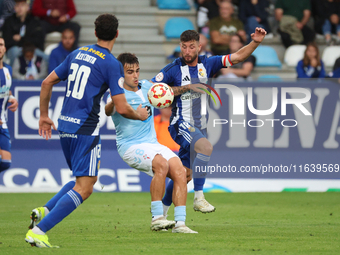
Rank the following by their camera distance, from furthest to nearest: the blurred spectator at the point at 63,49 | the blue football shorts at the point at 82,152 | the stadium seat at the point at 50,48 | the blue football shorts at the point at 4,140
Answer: the stadium seat at the point at 50,48 < the blurred spectator at the point at 63,49 < the blue football shorts at the point at 4,140 < the blue football shorts at the point at 82,152

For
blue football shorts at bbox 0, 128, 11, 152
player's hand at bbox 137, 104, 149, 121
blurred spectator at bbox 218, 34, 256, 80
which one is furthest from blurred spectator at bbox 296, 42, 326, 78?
player's hand at bbox 137, 104, 149, 121

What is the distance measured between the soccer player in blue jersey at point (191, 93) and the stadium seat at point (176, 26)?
7.69 meters

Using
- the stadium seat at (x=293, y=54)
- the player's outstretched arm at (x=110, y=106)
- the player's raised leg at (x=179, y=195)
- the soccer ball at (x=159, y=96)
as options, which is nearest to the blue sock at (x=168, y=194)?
the player's raised leg at (x=179, y=195)

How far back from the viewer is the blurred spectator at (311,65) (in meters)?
12.7

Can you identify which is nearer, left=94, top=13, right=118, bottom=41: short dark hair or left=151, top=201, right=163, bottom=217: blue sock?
left=94, top=13, right=118, bottom=41: short dark hair

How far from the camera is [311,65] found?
41.7 ft

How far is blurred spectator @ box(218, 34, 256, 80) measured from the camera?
12.6 meters

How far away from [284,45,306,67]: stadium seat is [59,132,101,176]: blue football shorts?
10010mm

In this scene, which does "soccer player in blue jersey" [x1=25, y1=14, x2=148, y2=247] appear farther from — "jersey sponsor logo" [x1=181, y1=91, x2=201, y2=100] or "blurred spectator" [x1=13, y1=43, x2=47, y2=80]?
"blurred spectator" [x1=13, y1=43, x2=47, y2=80]

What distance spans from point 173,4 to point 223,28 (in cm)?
236

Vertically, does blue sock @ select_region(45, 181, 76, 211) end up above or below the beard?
below

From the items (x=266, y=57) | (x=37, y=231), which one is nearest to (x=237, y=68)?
(x=266, y=57)

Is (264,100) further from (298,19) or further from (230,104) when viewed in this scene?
(298,19)

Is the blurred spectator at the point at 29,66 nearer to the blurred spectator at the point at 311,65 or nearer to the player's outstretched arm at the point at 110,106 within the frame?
the blurred spectator at the point at 311,65
